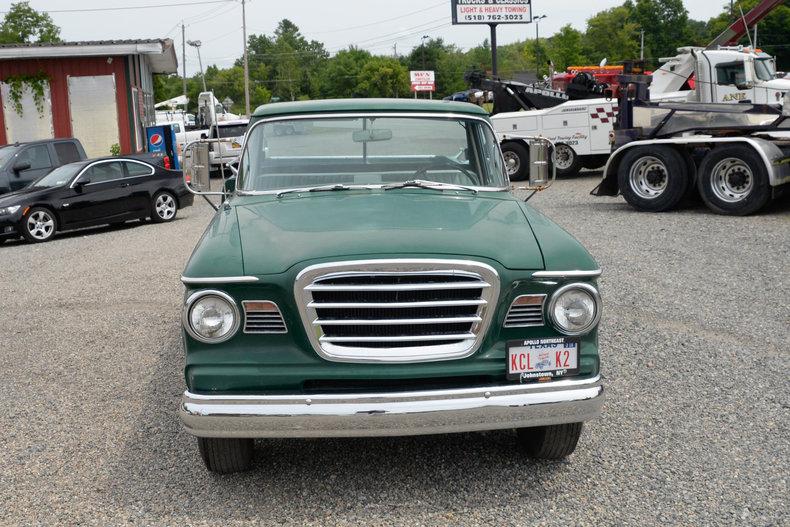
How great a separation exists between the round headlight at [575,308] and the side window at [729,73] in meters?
17.9

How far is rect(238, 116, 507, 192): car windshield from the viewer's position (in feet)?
17.3

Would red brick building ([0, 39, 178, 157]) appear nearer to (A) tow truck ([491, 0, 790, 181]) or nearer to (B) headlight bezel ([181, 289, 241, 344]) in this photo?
(A) tow truck ([491, 0, 790, 181])

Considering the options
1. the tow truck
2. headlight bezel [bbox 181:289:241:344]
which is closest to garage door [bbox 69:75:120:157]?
the tow truck

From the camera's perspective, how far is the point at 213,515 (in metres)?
3.95

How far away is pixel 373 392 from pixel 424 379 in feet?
0.78

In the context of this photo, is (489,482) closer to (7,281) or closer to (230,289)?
(230,289)

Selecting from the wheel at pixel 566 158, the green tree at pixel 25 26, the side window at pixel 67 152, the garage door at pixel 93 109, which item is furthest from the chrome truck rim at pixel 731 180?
the green tree at pixel 25 26

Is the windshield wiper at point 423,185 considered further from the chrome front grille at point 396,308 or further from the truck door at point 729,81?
the truck door at point 729,81

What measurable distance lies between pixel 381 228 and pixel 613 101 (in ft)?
53.2

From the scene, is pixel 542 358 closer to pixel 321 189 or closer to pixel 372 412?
pixel 372 412

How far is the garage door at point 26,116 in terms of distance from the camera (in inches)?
1009

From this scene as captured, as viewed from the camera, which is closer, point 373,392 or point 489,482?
point 373,392

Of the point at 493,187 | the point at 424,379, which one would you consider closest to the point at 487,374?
the point at 424,379

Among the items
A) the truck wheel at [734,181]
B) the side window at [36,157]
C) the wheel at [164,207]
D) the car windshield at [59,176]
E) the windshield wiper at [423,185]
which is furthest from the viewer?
the side window at [36,157]
